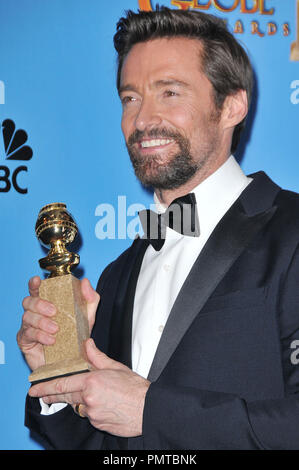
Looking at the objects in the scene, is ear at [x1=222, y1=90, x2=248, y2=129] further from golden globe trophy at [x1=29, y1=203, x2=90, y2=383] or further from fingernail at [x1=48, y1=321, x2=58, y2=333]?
fingernail at [x1=48, y1=321, x2=58, y2=333]

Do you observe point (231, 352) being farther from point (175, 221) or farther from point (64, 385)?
point (175, 221)

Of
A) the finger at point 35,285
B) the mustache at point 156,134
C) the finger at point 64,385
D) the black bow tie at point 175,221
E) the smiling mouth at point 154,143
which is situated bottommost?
the finger at point 64,385

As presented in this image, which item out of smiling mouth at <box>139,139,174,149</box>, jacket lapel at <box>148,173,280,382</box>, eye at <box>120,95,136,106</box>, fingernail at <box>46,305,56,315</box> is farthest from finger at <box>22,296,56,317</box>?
eye at <box>120,95,136,106</box>

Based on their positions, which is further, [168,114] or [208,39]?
[208,39]

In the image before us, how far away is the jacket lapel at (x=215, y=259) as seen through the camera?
1.85 meters

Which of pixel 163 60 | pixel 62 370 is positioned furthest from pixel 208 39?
pixel 62 370

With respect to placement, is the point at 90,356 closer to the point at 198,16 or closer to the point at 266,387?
the point at 266,387

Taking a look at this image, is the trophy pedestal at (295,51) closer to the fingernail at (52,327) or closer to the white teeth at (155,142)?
the white teeth at (155,142)

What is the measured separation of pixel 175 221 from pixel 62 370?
0.71 meters

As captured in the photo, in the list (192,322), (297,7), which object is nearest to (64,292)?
(192,322)

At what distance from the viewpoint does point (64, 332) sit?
5.87ft

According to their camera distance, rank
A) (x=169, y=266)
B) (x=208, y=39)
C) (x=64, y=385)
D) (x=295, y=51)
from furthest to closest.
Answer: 1. (x=295, y=51)
2. (x=208, y=39)
3. (x=169, y=266)
4. (x=64, y=385)

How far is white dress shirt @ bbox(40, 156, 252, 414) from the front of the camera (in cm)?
205

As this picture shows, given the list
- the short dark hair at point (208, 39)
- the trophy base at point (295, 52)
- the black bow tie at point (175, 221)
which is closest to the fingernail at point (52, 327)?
the black bow tie at point (175, 221)
